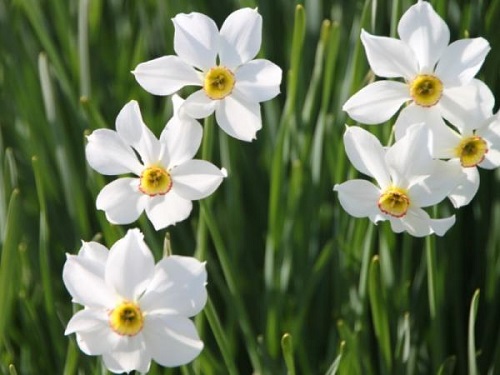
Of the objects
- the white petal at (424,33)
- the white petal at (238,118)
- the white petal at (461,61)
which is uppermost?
the white petal at (424,33)

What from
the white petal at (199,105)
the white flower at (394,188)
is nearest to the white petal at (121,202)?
the white petal at (199,105)

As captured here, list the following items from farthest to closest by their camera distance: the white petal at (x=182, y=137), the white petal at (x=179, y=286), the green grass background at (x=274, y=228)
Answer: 1. the green grass background at (x=274, y=228)
2. the white petal at (x=182, y=137)
3. the white petal at (x=179, y=286)

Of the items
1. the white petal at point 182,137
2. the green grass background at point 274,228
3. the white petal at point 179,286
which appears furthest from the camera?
the green grass background at point 274,228

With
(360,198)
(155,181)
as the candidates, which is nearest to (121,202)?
(155,181)

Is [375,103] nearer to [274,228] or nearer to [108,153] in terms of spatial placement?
[108,153]

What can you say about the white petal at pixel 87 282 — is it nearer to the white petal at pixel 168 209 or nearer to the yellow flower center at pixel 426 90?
the white petal at pixel 168 209

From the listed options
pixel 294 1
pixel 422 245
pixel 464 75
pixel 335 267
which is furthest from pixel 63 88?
pixel 464 75
